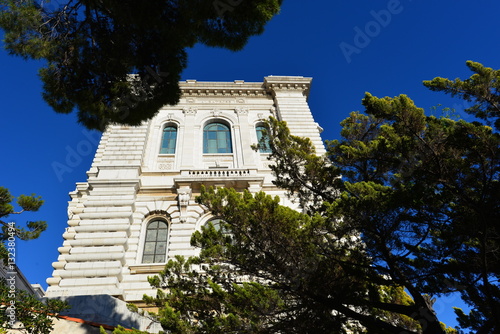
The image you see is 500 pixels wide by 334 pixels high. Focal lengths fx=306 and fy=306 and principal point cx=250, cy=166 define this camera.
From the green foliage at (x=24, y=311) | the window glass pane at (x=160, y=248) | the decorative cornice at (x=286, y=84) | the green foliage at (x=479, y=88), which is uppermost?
the decorative cornice at (x=286, y=84)

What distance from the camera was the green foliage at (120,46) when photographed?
670 centimetres

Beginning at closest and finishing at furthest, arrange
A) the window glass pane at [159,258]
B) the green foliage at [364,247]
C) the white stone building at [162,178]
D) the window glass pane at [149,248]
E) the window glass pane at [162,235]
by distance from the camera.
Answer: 1. the green foliage at [364,247]
2. the white stone building at [162,178]
3. the window glass pane at [159,258]
4. the window glass pane at [149,248]
5. the window glass pane at [162,235]

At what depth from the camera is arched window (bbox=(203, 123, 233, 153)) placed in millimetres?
16109

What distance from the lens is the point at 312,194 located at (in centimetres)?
762

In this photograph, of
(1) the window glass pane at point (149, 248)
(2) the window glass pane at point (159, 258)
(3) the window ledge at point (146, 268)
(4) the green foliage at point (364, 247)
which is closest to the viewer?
(4) the green foliage at point (364, 247)

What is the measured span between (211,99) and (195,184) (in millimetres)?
7657

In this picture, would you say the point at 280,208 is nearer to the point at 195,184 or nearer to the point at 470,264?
the point at 470,264

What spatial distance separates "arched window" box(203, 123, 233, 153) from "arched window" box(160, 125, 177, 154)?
5.33ft

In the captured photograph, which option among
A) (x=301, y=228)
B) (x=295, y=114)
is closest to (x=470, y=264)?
(x=301, y=228)

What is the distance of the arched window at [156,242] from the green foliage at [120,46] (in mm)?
5804

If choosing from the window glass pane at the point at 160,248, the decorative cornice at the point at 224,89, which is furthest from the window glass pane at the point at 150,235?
the decorative cornice at the point at 224,89

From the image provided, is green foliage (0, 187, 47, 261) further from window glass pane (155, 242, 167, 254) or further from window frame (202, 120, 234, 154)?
window frame (202, 120, 234, 154)

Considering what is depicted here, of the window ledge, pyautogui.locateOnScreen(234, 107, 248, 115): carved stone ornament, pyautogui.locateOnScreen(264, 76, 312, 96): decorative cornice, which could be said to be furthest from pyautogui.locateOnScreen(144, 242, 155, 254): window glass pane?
pyautogui.locateOnScreen(264, 76, 312, 96): decorative cornice

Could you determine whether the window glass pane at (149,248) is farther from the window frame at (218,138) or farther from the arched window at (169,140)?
the window frame at (218,138)
